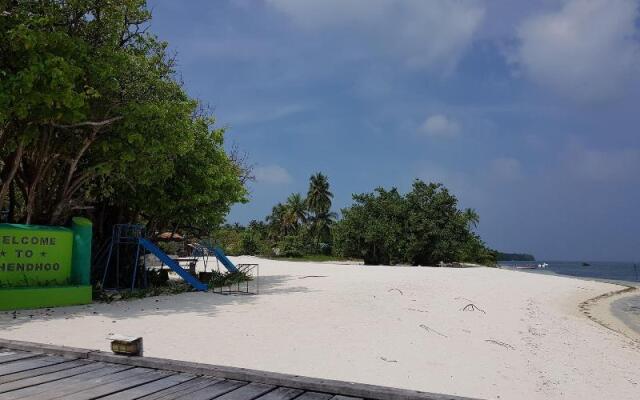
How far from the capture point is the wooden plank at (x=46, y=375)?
12.7 feet

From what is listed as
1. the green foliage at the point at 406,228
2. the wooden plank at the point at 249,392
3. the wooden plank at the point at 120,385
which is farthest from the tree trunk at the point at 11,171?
the green foliage at the point at 406,228

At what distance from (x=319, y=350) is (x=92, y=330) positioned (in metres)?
4.89

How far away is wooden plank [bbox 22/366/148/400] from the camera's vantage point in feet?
11.9

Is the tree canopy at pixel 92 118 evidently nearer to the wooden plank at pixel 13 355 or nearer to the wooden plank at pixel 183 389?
the wooden plank at pixel 13 355

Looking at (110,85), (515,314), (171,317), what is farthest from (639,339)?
(110,85)

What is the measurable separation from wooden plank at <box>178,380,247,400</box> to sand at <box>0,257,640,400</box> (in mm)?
3510

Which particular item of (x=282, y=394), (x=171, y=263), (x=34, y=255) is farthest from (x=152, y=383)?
(x=171, y=263)

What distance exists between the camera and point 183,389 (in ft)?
12.5

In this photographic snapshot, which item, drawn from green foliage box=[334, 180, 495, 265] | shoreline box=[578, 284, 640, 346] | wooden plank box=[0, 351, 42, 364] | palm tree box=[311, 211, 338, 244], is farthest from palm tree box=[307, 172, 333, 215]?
wooden plank box=[0, 351, 42, 364]

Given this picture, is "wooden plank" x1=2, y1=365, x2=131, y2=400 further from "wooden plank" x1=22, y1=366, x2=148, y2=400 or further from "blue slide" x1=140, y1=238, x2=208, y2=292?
"blue slide" x1=140, y1=238, x2=208, y2=292

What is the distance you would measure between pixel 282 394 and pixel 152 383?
3.59 feet

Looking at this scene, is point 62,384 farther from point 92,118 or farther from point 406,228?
point 406,228

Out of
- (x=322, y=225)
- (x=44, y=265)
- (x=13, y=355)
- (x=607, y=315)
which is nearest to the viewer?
(x=13, y=355)

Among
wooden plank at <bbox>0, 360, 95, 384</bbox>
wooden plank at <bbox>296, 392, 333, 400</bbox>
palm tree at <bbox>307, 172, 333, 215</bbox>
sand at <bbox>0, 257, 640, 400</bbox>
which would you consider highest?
palm tree at <bbox>307, 172, 333, 215</bbox>
